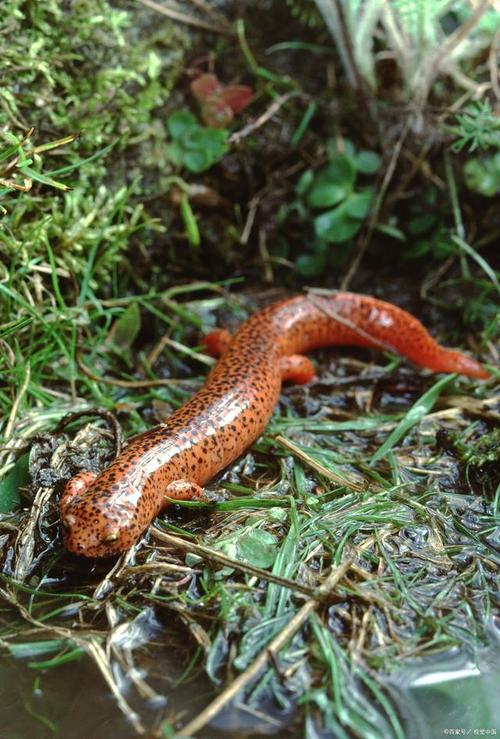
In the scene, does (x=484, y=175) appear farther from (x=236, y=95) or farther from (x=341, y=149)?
(x=236, y=95)

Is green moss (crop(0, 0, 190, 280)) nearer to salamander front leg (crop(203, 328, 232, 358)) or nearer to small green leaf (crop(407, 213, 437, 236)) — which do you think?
salamander front leg (crop(203, 328, 232, 358))

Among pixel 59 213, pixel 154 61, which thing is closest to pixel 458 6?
pixel 154 61

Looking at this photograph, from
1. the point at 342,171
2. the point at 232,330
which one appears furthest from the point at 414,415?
the point at 342,171

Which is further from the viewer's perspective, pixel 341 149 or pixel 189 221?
pixel 341 149

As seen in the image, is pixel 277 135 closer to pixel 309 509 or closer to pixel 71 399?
pixel 71 399

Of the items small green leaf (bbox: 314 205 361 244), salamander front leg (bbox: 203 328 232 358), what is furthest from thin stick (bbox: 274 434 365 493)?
small green leaf (bbox: 314 205 361 244)

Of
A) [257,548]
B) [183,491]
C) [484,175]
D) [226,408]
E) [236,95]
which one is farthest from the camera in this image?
[484,175]
